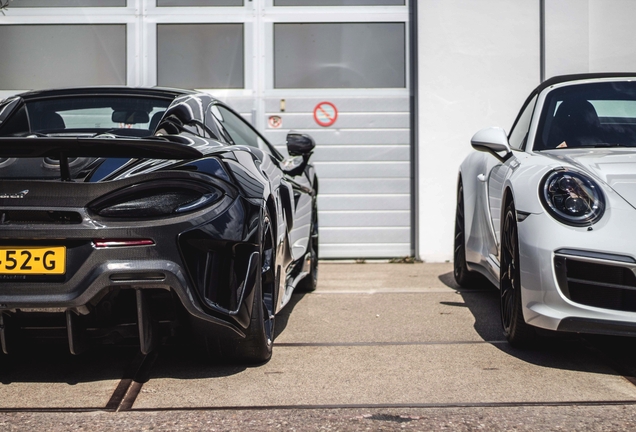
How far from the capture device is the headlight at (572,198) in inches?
134

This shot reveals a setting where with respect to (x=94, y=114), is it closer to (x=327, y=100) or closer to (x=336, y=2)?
(x=327, y=100)

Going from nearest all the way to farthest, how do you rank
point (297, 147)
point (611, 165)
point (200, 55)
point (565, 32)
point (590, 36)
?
point (611, 165), point (297, 147), point (565, 32), point (590, 36), point (200, 55)

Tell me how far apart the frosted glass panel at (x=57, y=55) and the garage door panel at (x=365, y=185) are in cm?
234

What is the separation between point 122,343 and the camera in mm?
3186

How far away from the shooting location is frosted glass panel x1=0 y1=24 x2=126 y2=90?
828 cm

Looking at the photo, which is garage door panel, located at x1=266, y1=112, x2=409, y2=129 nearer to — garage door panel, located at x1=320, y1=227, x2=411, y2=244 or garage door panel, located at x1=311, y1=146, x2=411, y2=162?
garage door panel, located at x1=311, y1=146, x2=411, y2=162

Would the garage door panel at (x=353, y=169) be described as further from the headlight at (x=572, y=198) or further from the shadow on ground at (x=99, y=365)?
the headlight at (x=572, y=198)

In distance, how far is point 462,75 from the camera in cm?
809

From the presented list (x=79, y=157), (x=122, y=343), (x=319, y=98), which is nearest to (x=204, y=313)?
(x=122, y=343)

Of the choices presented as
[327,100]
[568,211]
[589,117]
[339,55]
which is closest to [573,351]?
[568,211]

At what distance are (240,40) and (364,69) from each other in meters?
1.30

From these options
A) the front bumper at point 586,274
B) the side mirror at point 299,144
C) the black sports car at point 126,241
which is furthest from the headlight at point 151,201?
the side mirror at point 299,144

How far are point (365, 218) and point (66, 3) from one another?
376 cm

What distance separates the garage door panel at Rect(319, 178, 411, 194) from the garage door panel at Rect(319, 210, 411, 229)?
20 cm
